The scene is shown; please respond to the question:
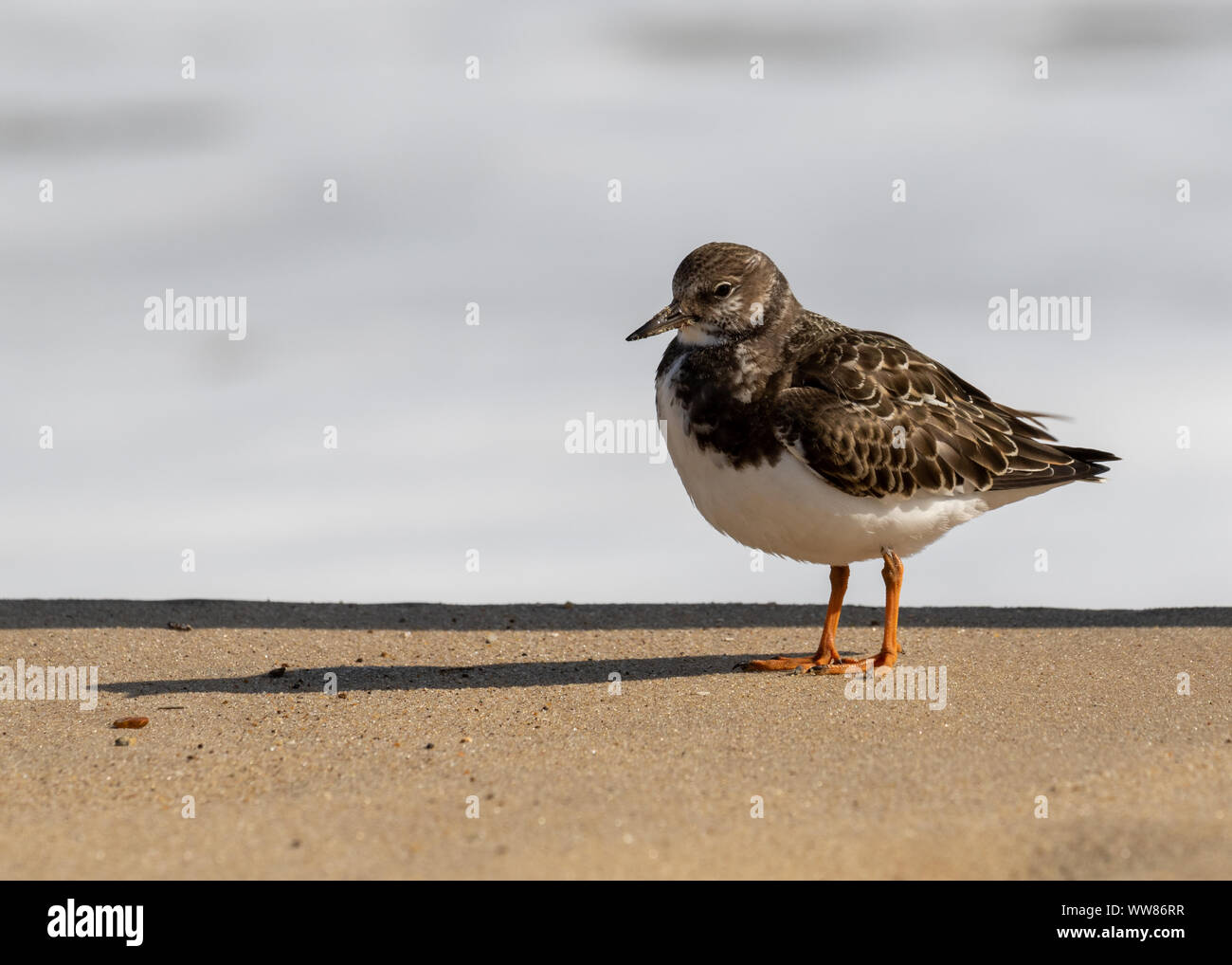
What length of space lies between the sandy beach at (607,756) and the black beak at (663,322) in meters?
2.31

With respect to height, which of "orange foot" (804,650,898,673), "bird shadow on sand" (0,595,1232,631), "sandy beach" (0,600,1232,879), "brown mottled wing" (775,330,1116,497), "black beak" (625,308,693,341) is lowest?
"sandy beach" (0,600,1232,879)

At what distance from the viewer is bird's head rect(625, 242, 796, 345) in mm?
8398

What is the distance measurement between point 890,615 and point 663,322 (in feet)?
8.12

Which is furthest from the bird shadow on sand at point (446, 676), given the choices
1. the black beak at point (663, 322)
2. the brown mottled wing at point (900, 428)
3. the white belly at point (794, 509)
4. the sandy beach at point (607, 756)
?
the black beak at point (663, 322)

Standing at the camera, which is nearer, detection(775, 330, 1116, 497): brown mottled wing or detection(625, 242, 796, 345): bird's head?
detection(775, 330, 1116, 497): brown mottled wing

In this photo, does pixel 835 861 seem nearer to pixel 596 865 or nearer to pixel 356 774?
pixel 596 865

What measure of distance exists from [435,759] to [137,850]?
1.69m

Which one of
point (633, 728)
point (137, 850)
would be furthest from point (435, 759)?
point (137, 850)

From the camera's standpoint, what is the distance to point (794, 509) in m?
7.98

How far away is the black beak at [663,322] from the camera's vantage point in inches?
328

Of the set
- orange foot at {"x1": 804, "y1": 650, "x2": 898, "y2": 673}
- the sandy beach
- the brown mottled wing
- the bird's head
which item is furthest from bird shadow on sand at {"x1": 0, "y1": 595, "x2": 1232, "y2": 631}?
the bird's head

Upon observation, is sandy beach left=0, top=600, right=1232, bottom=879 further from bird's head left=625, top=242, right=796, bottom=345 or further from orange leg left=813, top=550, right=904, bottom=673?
bird's head left=625, top=242, right=796, bottom=345

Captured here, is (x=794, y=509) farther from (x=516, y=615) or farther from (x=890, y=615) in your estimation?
(x=516, y=615)

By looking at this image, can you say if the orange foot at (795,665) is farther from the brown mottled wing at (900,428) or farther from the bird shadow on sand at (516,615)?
the bird shadow on sand at (516,615)
